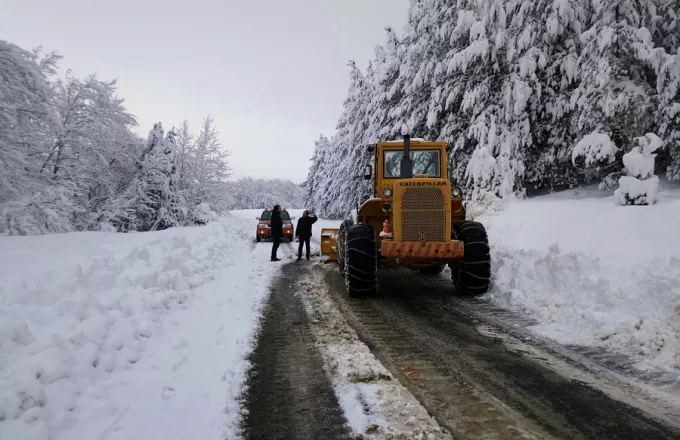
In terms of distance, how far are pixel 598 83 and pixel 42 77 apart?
1783 cm

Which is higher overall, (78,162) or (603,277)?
(78,162)

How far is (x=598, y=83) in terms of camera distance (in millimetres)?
10219

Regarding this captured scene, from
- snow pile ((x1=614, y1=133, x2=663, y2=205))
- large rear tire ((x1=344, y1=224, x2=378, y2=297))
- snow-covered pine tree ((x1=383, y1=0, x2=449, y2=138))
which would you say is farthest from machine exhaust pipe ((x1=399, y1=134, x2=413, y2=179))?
snow-covered pine tree ((x1=383, y1=0, x2=449, y2=138))

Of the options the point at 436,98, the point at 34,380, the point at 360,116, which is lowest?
the point at 34,380

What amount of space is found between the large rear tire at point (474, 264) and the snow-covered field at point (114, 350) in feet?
11.9

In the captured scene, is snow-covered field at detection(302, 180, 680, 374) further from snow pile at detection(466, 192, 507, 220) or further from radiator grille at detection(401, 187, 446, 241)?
snow pile at detection(466, 192, 507, 220)

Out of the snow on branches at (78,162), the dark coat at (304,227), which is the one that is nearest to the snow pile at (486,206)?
the dark coat at (304,227)

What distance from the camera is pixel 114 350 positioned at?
4.09m

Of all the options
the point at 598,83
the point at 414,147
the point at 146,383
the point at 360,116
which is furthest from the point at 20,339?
the point at 360,116

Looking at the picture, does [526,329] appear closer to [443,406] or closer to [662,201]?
[443,406]

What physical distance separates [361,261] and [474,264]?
1.96m

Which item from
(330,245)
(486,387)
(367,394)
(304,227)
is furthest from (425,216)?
(304,227)

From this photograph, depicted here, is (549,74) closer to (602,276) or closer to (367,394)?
(602,276)

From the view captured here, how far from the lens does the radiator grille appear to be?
6.79 metres
